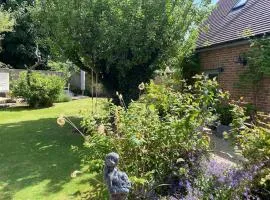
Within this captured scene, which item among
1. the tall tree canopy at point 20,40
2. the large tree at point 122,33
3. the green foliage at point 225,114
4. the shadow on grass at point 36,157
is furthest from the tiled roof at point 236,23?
the tall tree canopy at point 20,40

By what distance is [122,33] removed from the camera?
431 inches

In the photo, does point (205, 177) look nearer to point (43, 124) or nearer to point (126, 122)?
point (126, 122)

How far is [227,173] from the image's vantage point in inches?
201

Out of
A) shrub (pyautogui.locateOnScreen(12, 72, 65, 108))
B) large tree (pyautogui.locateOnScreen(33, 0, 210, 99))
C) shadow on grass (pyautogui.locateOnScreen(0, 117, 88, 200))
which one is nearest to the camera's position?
shadow on grass (pyautogui.locateOnScreen(0, 117, 88, 200))

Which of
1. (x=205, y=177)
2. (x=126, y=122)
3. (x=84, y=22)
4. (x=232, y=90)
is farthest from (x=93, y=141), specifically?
(x=232, y=90)

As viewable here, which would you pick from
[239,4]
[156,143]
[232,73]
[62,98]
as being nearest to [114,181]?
[156,143]

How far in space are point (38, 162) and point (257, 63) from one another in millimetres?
7111

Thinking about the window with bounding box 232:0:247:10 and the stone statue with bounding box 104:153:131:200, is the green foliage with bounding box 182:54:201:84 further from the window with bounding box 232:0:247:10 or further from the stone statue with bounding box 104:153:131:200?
the stone statue with bounding box 104:153:131:200

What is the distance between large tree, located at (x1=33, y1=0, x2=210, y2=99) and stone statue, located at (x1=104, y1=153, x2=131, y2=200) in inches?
289

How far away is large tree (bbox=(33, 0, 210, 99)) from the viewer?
11.0 metres

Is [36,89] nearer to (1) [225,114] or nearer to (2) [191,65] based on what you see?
(2) [191,65]

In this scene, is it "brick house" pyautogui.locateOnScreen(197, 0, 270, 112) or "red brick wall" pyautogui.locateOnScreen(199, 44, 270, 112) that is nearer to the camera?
"red brick wall" pyautogui.locateOnScreen(199, 44, 270, 112)

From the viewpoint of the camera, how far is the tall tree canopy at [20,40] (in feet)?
114

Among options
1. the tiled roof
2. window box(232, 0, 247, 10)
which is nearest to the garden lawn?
the tiled roof
